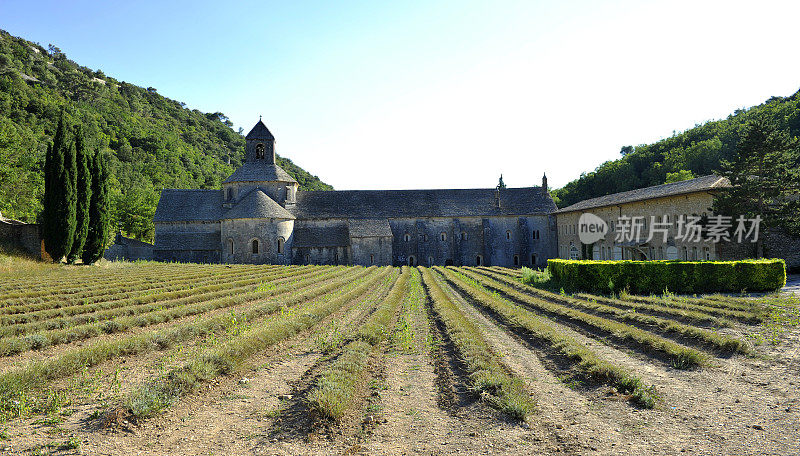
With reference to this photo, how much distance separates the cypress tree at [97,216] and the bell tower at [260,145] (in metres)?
17.8

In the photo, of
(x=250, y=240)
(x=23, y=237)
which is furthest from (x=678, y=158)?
(x=23, y=237)

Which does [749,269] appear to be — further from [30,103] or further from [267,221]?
[30,103]

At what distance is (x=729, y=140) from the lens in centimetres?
6062

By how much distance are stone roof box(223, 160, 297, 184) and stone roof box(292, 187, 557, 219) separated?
155 inches

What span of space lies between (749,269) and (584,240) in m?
25.3

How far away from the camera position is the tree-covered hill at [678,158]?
58.8m

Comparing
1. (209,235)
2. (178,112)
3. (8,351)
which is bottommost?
(8,351)

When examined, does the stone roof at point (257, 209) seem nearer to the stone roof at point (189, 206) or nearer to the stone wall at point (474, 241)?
the stone roof at point (189, 206)

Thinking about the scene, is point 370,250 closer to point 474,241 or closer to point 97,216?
point 474,241

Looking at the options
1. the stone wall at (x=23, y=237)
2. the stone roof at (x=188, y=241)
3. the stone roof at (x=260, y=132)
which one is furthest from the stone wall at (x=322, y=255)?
the stone wall at (x=23, y=237)

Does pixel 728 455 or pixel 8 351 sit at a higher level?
pixel 8 351

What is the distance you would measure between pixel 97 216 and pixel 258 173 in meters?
18.5

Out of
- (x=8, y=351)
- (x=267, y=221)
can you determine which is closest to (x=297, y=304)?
(x=8, y=351)

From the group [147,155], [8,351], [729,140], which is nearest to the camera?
[8,351]
